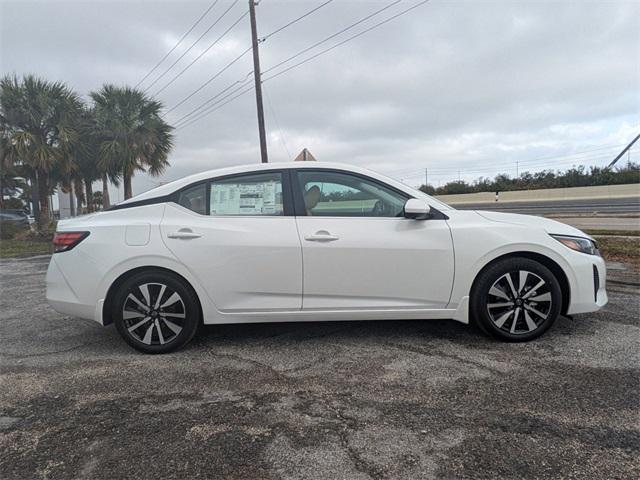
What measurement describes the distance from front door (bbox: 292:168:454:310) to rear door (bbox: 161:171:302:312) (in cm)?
14

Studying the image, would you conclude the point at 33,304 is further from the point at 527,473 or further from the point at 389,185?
the point at 527,473

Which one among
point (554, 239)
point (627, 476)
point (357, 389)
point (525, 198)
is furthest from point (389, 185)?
point (525, 198)

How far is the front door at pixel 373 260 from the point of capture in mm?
3223

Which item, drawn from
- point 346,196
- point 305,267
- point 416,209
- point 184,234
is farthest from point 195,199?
point 416,209

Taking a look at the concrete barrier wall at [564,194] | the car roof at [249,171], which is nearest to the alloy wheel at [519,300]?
Answer: the car roof at [249,171]

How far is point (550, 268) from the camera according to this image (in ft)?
11.0

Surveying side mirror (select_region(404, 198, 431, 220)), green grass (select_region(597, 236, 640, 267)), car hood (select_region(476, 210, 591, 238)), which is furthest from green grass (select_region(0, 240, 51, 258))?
green grass (select_region(597, 236, 640, 267))

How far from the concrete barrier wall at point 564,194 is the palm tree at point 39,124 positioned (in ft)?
84.2

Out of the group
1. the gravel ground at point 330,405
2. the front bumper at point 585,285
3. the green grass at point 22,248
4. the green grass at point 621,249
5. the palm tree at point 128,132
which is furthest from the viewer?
the palm tree at point 128,132

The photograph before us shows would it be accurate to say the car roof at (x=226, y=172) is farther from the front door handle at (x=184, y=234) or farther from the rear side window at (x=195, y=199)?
the front door handle at (x=184, y=234)

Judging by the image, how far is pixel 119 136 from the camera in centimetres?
1667

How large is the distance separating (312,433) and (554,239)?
2.49m

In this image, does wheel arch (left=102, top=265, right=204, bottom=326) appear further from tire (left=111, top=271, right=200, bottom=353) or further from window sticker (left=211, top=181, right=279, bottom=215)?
window sticker (left=211, top=181, right=279, bottom=215)

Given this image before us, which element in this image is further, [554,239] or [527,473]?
[554,239]
